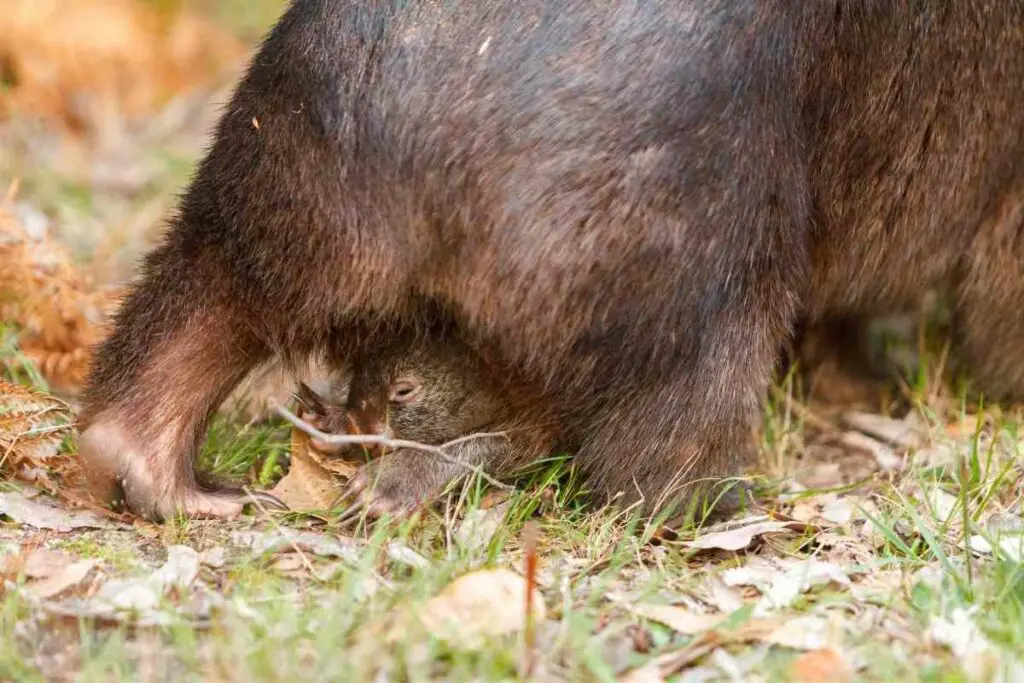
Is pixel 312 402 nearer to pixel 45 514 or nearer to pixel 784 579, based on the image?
pixel 45 514

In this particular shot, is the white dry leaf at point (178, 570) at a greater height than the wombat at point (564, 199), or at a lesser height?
lesser

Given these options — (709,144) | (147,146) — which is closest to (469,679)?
(709,144)

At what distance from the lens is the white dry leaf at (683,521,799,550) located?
3.24 m

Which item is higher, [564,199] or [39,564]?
[564,199]

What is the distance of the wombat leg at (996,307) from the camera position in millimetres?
3760

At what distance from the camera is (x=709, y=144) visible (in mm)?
3006

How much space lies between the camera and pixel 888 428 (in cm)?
421

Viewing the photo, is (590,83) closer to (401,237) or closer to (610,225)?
(610,225)

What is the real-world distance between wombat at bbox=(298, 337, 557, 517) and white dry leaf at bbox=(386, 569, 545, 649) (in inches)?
21.0

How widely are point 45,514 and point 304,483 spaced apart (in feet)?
2.11

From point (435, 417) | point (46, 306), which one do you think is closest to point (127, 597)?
point (435, 417)

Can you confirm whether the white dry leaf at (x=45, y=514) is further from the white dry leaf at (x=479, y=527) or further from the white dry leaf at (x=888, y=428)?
the white dry leaf at (x=888, y=428)

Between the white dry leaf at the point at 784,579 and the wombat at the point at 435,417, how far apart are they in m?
0.63

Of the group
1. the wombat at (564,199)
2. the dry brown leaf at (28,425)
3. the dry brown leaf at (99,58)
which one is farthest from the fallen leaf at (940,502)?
the dry brown leaf at (99,58)
